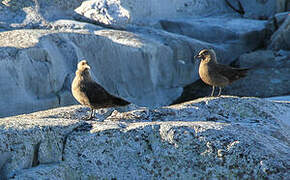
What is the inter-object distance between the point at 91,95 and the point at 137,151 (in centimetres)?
Answer: 113

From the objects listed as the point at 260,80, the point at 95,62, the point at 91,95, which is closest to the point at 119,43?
the point at 95,62

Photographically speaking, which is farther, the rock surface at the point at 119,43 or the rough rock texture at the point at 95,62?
the rock surface at the point at 119,43

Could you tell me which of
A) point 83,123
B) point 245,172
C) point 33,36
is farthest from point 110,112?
point 33,36

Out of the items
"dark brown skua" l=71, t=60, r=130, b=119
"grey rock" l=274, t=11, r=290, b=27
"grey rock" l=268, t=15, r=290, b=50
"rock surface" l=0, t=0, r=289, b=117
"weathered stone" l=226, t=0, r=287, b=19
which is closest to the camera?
"dark brown skua" l=71, t=60, r=130, b=119

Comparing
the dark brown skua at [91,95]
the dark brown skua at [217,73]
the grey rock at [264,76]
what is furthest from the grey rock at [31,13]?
the dark brown skua at [91,95]

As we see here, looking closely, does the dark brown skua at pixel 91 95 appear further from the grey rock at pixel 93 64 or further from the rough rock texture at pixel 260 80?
the rough rock texture at pixel 260 80

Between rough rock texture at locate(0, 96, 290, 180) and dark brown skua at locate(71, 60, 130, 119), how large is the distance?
0.71 metres

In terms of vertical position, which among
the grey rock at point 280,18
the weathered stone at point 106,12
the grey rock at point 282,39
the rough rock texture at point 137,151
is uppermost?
the weathered stone at point 106,12

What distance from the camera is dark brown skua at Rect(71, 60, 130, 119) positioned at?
4.08 meters

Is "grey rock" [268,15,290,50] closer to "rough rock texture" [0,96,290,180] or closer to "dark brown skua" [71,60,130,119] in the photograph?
"dark brown skua" [71,60,130,119]

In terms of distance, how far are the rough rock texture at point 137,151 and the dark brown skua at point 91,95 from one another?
27.8 inches

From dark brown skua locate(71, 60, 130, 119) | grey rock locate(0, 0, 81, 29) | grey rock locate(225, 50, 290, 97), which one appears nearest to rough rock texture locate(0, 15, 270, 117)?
grey rock locate(0, 0, 81, 29)

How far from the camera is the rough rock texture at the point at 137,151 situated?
297cm

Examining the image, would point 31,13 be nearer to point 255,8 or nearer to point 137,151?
point 137,151
